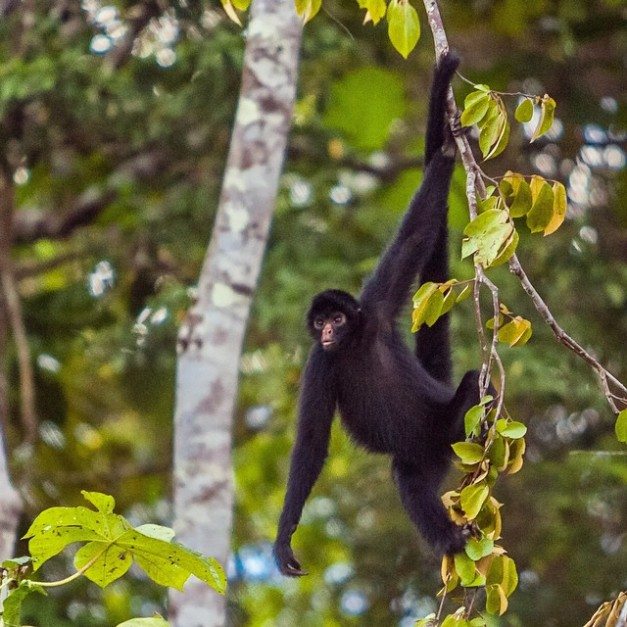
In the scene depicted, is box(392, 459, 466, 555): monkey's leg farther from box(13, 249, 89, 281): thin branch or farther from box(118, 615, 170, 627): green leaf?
box(13, 249, 89, 281): thin branch

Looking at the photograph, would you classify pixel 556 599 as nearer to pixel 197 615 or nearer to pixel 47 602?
pixel 47 602

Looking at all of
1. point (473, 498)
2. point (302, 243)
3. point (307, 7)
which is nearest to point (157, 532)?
point (473, 498)

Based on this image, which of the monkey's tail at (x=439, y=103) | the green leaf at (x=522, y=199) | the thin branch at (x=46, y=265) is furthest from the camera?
the thin branch at (x=46, y=265)

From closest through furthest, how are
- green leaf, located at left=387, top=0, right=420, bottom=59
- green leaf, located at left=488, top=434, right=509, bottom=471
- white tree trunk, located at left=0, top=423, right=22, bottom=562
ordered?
green leaf, located at left=488, top=434, right=509, bottom=471 → green leaf, located at left=387, top=0, right=420, bottom=59 → white tree trunk, located at left=0, top=423, right=22, bottom=562

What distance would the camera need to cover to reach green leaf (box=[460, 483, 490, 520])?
4027mm

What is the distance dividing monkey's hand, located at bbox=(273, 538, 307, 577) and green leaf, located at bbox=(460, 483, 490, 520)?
2273 millimetres

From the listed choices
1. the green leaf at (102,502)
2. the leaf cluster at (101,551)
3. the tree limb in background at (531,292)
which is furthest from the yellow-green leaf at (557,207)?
the green leaf at (102,502)

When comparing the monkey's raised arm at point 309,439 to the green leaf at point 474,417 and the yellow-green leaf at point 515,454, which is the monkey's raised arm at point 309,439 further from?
the green leaf at point 474,417

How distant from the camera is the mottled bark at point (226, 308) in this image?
6570 mm

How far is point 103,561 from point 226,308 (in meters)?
3.21

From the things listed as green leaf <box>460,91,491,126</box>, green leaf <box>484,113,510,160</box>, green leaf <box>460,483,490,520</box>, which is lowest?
green leaf <box>460,483,490,520</box>

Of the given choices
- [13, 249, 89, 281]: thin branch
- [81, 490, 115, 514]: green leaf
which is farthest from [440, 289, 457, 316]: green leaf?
[13, 249, 89, 281]: thin branch

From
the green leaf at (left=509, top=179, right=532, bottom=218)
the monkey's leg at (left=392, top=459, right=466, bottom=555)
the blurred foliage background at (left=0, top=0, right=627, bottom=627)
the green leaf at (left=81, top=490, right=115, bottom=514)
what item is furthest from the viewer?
the blurred foliage background at (left=0, top=0, right=627, bottom=627)

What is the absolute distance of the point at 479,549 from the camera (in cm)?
414
